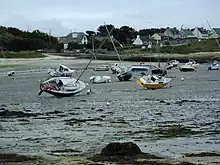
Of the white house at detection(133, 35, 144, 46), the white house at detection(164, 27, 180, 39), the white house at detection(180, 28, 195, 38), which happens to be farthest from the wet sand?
the white house at detection(180, 28, 195, 38)

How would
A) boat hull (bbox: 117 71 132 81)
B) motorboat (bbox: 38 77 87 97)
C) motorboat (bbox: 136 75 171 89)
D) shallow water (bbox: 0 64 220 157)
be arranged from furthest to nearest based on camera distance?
boat hull (bbox: 117 71 132 81) → motorboat (bbox: 136 75 171 89) → motorboat (bbox: 38 77 87 97) → shallow water (bbox: 0 64 220 157)

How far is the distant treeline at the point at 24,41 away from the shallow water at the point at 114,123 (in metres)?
85.7

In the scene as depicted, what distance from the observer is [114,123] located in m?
24.4

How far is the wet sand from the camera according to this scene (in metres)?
17.5

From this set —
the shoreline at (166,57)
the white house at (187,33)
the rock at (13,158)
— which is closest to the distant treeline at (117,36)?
the white house at (187,33)

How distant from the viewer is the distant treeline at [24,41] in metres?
125

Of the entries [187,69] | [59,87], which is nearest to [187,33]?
[187,69]

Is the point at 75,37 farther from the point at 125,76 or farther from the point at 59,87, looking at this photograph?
the point at 59,87

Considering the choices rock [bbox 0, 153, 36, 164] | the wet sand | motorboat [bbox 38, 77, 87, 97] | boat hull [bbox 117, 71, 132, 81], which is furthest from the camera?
boat hull [bbox 117, 71, 132, 81]

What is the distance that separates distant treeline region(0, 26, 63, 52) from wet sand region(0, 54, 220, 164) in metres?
85.0

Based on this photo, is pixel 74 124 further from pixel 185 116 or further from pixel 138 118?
pixel 185 116

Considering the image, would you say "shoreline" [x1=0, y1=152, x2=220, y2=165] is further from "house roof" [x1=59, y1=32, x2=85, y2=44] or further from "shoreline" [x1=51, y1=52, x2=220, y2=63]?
"house roof" [x1=59, y1=32, x2=85, y2=44]

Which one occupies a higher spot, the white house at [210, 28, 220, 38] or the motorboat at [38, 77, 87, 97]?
the white house at [210, 28, 220, 38]

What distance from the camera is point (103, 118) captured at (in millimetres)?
26594
